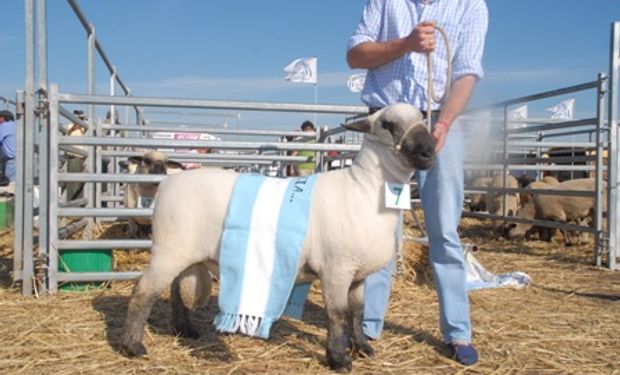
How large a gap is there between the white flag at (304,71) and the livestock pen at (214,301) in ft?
30.9

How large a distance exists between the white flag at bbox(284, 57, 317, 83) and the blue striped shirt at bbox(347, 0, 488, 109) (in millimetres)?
13177

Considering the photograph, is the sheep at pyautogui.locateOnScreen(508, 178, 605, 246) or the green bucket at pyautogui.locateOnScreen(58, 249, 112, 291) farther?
the sheep at pyautogui.locateOnScreen(508, 178, 605, 246)

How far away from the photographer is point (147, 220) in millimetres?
7223

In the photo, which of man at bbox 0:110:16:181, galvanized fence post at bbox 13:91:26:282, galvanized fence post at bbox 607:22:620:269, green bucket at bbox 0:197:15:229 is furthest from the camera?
man at bbox 0:110:16:181

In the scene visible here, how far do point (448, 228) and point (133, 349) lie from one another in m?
1.98

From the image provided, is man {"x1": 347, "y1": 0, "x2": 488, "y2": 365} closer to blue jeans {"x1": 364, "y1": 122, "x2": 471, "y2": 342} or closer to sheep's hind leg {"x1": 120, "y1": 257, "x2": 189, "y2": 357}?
blue jeans {"x1": 364, "y1": 122, "x2": 471, "y2": 342}

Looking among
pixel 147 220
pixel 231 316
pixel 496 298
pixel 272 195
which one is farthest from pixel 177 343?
pixel 147 220

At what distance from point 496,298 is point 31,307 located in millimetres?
3838

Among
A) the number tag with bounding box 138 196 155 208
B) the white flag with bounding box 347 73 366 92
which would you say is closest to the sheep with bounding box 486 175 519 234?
the number tag with bounding box 138 196 155 208

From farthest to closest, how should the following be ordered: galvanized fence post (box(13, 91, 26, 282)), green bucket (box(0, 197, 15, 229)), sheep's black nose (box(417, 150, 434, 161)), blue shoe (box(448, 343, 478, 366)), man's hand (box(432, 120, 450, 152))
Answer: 1. green bucket (box(0, 197, 15, 229))
2. galvanized fence post (box(13, 91, 26, 282))
3. blue shoe (box(448, 343, 478, 366))
4. man's hand (box(432, 120, 450, 152))
5. sheep's black nose (box(417, 150, 434, 161))

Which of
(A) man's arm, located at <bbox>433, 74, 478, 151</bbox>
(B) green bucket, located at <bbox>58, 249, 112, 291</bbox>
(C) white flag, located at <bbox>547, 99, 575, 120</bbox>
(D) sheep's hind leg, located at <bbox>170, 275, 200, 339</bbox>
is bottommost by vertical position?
(D) sheep's hind leg, located at <bbox>170, 275, 200, 339</bbox>

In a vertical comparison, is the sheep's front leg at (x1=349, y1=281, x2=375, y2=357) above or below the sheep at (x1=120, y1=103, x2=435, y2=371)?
below

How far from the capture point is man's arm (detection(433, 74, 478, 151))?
3.24 meters

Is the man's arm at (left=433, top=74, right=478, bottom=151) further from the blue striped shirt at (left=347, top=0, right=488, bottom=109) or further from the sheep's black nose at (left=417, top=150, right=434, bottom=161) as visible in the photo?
the sheep's black nose at (left=417, top=150, right=434, bottom=161)
